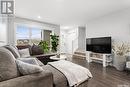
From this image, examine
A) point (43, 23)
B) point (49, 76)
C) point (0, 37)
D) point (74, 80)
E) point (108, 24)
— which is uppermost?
point (43, 23)

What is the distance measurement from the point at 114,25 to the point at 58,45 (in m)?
2.85

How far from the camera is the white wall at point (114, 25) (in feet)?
14.1

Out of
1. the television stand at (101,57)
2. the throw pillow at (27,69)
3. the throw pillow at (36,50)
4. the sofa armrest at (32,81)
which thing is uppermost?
the throw pillow at (36,50)

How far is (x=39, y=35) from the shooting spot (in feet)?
23.1

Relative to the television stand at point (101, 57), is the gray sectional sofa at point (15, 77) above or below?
above

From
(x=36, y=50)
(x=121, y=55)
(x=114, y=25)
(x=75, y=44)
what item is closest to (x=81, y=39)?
(x=75, y=44)

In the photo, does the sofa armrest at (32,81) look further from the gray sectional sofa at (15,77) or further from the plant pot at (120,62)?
the plant pot at (120,62)

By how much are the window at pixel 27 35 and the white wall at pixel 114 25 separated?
365 centimetres

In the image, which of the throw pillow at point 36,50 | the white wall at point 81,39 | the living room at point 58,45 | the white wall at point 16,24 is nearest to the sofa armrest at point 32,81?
the living room at point 58,45

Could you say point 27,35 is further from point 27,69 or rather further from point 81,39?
point 27,69

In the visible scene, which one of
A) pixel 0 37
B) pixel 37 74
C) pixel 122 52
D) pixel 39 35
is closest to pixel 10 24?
pixel 0 37

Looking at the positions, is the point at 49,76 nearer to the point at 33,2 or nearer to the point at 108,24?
the point at 33,2

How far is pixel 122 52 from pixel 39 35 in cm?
516

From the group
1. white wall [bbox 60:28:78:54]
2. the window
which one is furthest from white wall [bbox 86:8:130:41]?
the window
